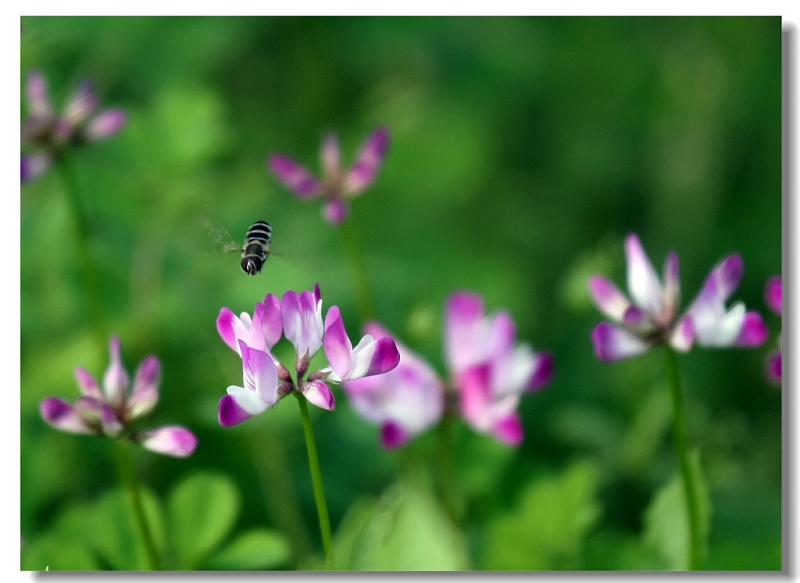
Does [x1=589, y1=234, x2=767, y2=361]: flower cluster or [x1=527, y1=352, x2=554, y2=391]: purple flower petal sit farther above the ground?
[x1=589, y1=234, x2=767, y2=361]: flower cluster

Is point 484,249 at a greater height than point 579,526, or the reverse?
point 484,249

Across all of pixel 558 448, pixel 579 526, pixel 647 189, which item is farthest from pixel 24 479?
pixel 647 189

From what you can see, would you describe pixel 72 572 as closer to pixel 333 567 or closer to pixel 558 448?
pixel 333 567

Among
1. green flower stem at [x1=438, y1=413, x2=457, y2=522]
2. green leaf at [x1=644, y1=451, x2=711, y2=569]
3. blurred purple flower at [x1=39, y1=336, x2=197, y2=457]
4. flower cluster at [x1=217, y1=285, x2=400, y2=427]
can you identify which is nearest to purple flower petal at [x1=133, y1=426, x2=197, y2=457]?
blurred purple flower at [x1=39, y1=336, x2=197, y2=457]

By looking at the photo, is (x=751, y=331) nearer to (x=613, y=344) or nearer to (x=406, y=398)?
(x=613, y=344)

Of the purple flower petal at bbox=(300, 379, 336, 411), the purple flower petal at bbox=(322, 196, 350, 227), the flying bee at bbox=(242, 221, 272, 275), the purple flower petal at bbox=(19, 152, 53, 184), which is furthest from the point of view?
the purple flower petal at bbox=(19, 152, 53, 184)

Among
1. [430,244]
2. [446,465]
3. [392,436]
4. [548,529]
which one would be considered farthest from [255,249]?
[430,244]

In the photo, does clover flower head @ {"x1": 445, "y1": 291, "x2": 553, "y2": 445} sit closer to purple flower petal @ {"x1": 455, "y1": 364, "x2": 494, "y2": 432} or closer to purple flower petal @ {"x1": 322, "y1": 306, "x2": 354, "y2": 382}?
purple flower petal @ {"x1": 455, "y1": 364, "x2": 494, "y2": 432}
